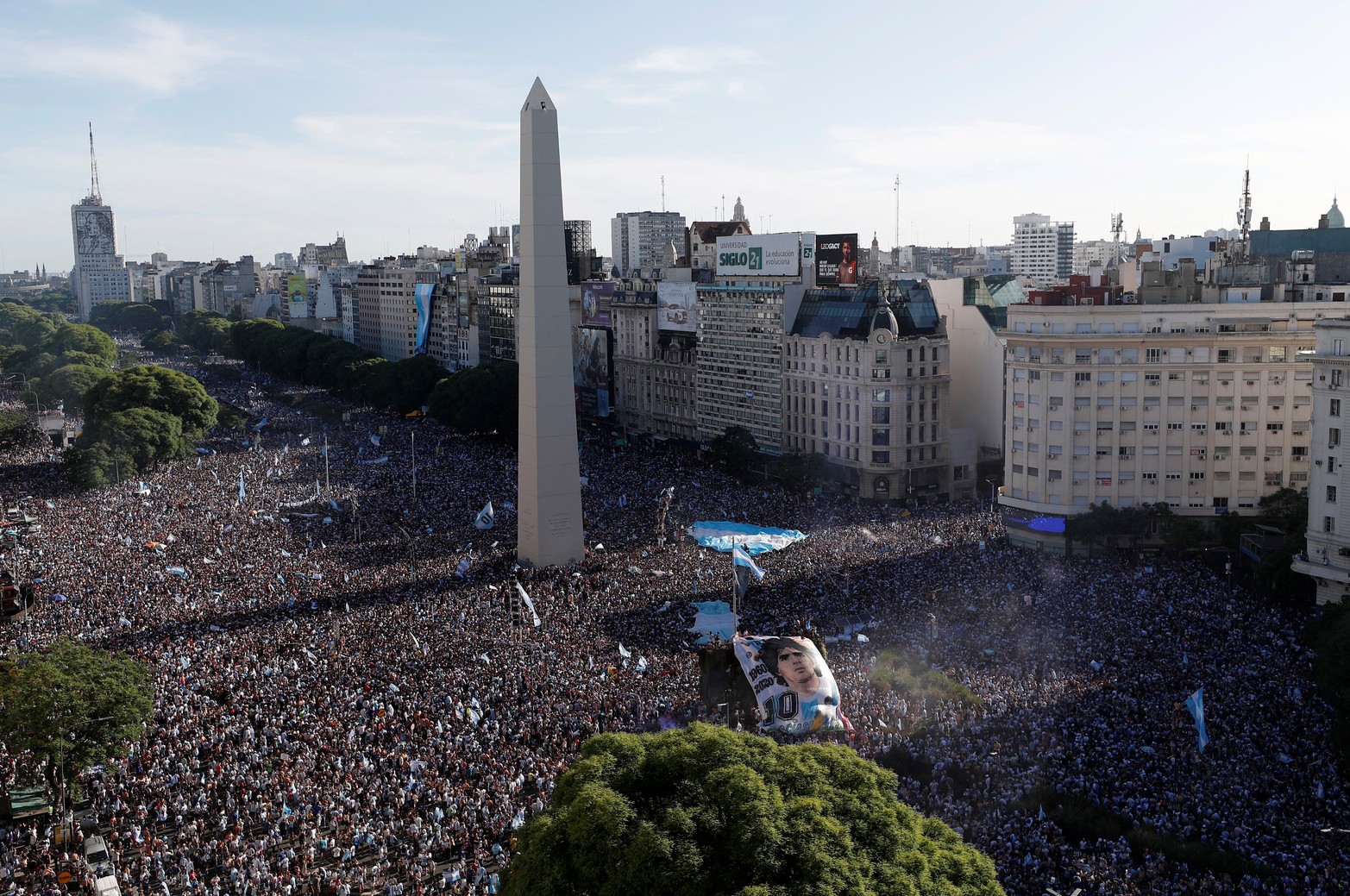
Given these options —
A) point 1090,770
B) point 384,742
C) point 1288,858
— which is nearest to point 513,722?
point 384,742

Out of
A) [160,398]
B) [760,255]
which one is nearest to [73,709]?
[760,255]

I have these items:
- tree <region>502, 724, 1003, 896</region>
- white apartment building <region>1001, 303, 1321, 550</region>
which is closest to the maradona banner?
tree <region>502, 724, 1003, 896</region>

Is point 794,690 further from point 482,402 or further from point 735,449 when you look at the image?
point 482,402

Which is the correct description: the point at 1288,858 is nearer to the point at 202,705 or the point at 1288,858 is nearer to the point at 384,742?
the point at 384,742

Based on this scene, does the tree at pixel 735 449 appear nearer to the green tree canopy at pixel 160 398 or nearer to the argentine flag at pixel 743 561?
the argentine flag at pixel 743 561

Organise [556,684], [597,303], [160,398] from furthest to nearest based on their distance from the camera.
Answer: [597,303] < [160,398] < [556,684]

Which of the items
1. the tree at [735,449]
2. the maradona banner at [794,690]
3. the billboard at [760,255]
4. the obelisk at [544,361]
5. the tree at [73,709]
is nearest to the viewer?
the tree at [73,709]

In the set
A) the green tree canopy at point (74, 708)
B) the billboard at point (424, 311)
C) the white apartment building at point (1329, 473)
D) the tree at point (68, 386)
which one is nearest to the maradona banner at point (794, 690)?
the green tree canopy at point (74, 708)
